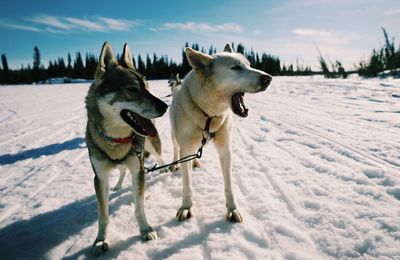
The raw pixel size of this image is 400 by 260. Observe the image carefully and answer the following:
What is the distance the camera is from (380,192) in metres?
3.13

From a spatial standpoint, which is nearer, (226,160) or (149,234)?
(149,234)

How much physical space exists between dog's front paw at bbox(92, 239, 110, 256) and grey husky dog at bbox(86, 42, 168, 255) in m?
0.05

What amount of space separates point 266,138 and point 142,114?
395 cm

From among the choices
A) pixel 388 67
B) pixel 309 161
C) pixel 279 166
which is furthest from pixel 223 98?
pixel 388 67

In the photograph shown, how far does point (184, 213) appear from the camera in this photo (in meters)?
3.16

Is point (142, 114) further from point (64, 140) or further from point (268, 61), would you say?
point (268, 61)

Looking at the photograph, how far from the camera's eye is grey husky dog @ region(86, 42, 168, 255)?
280 centimetres

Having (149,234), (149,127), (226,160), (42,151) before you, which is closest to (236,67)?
(226,160)

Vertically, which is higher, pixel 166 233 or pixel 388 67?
pixel 388 67

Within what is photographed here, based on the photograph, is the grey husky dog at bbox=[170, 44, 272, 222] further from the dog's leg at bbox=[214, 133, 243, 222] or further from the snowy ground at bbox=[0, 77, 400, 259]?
the snowy ground at bbox=[0, 77, 400, 259]

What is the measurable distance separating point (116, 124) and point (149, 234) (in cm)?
115

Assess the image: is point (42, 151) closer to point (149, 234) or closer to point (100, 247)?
point (100, 247)

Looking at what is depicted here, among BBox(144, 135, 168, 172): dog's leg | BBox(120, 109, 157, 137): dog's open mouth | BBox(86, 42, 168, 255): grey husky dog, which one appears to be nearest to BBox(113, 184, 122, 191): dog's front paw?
BBox(144, 135, 168, 172): dog's leg

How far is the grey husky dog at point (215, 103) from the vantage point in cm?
309
